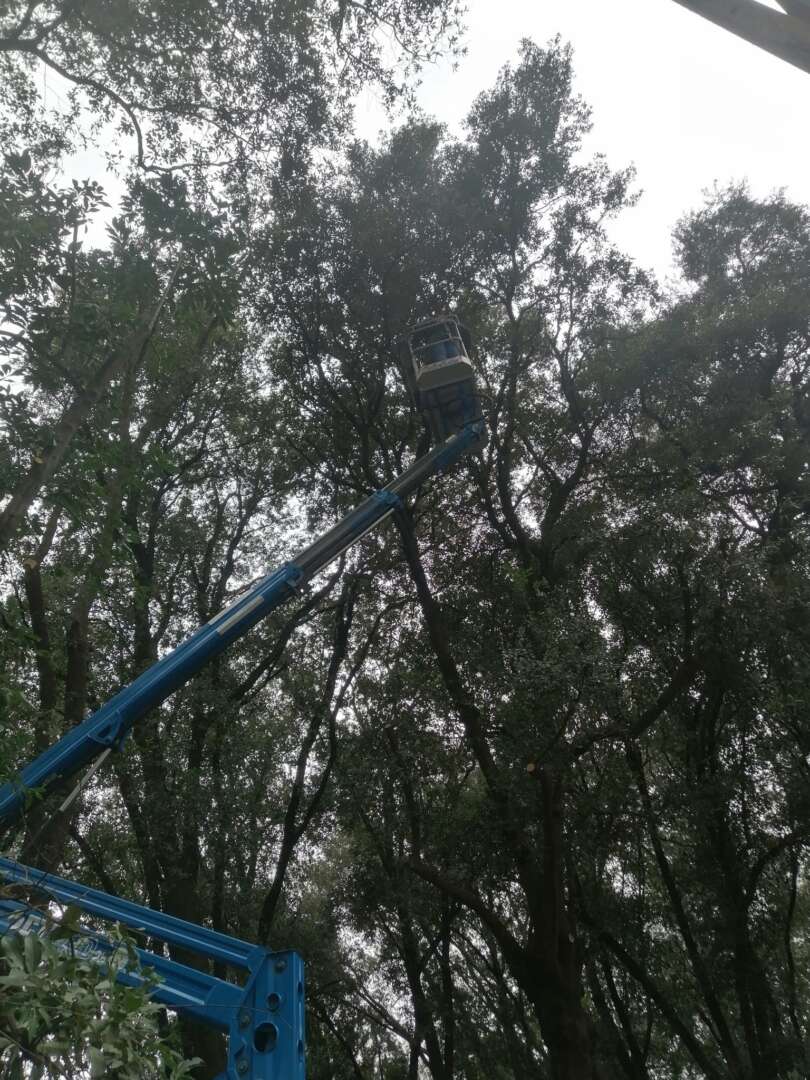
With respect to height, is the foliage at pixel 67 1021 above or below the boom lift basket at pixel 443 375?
below

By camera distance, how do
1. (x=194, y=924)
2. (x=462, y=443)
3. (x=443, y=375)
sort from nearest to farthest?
(x=194, y=924)
(x=443, y=375)
(x=462, y=443)

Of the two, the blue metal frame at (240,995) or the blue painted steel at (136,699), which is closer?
the blue metal frame at (240,995)

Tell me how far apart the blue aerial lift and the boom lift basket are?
5.67 feet

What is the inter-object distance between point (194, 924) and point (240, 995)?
0.94 m

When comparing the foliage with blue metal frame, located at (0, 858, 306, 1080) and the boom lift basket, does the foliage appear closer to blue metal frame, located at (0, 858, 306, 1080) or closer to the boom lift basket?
blue metal frame, located at (0, 858, 306, 1080)

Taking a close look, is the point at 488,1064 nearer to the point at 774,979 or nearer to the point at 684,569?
the point at 774,979

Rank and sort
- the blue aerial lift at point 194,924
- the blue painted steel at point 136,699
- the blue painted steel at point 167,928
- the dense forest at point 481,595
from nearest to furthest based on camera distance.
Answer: the blue aerial lift at point 194,924
the blue painted steel at point 167,928
the blue painted steel at point 136,699
the dense forest at point 481,595

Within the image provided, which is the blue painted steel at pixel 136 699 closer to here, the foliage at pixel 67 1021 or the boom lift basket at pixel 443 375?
the foliage at pixel 67 1021

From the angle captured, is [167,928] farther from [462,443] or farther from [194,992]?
[462,443]

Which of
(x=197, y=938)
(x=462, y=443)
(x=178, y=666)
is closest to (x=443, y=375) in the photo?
(x=462, y=443)

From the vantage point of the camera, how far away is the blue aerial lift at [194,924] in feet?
14.6

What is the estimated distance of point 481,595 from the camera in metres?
11.8

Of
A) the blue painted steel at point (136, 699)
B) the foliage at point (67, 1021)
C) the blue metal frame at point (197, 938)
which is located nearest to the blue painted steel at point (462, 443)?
the blue painted steel at point (136, 699)

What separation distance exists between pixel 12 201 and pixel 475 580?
8681 millimetres
